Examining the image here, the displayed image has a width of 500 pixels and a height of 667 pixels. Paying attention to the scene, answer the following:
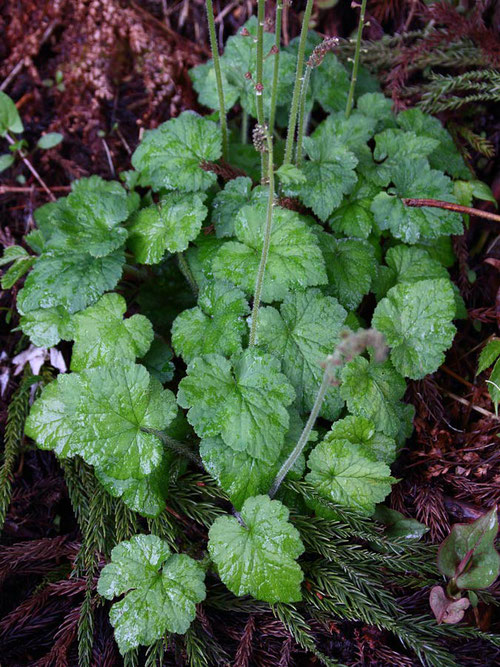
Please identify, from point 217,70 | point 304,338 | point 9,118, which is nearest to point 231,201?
point 217,70

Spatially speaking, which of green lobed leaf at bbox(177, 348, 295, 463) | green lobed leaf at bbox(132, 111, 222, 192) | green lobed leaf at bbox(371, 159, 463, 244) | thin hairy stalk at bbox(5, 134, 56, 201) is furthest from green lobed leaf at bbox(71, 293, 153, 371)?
green lobed leaf at bbox(371, 159, 463, 244)

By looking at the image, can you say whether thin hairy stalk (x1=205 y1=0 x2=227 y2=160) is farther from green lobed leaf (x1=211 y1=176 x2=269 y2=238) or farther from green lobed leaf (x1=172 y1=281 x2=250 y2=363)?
green lobed leaf (x1=172 y1=281 x2=250 y2=363)

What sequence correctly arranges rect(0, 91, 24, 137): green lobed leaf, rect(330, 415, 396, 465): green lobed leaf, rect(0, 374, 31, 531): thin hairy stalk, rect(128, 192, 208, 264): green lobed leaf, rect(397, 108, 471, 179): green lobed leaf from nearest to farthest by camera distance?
rect(330, 415, 396, 465): green lobed leaf, rect(0, 374, 31, 531): thin hairy stalk, rect(128, 192, 208, 264): green lobed leaf, rect(397, 108, 471, 179): green lobed leaf, rect(0, 91, 24, 137): green lobed leaf

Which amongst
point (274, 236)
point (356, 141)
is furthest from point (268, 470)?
point (356, 141)

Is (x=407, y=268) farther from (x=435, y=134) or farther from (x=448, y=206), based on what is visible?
(x=435, y=134)

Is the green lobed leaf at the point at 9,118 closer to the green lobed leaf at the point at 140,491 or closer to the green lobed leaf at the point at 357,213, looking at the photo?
the green lobed leaf at the point at 357,213

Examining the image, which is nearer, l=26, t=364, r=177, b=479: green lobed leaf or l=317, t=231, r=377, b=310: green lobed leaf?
l=26, t=364, r=177, b=479: green lobed leaf

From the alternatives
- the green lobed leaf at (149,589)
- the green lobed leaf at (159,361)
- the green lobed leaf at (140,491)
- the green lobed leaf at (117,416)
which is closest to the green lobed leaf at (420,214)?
the green lobed leaf at (159,361)
